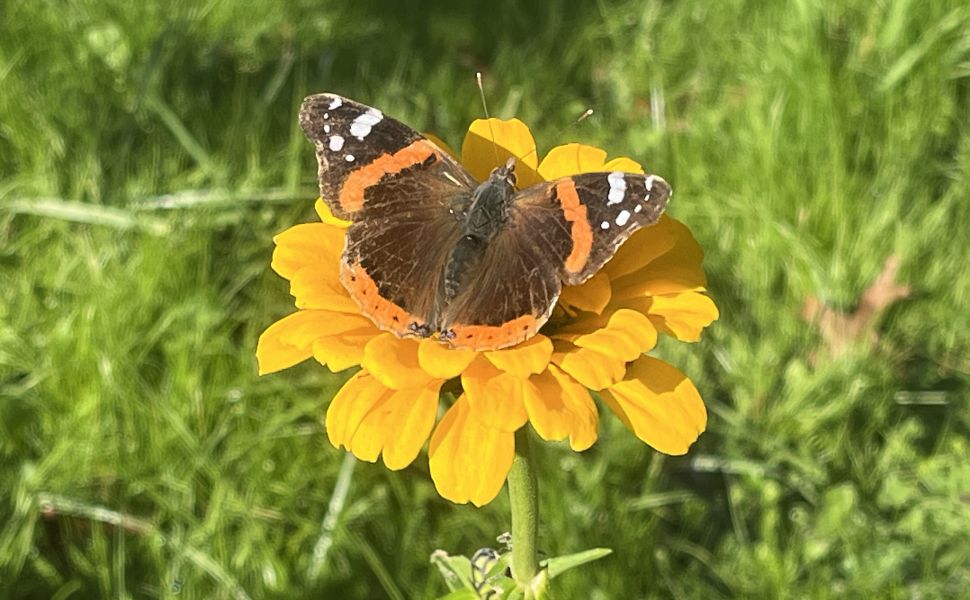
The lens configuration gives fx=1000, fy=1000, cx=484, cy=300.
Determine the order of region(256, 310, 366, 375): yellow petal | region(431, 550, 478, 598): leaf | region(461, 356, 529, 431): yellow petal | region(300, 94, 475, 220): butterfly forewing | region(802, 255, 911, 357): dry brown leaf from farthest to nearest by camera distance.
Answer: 1. region(802, 255, 911, 357): dry brown leaf
2. region(300, 94, 475, 220): butterfly forewing
3. region(431, 550, 478, 598): leaf
4. region(256, 310, 366, 375): yellow petal
5. region(461, 356, 529, 431): yellow petal

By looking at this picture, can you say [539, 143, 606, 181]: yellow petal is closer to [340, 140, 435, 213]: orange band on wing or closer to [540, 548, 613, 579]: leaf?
[340, 140, 435, 213]: orange band on wing

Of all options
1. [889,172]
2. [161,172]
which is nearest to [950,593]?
[889,172]

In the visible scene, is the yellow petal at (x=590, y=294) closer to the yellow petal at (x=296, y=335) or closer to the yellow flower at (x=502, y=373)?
the yellow flower at (x=502, y=373)

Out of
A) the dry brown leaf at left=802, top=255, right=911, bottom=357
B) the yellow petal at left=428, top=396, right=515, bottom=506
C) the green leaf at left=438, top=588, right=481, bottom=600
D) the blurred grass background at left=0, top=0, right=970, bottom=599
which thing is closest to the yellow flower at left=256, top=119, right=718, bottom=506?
the yellow petal at left=428, top=396, right=515, bottom=506

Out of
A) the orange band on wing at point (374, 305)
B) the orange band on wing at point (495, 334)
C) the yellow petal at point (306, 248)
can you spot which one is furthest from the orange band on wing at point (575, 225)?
the yellow petal at point (306, 248)

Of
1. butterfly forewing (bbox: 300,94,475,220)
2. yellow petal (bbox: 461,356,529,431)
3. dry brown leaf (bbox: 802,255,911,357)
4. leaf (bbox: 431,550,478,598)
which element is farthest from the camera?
dry brown leaf (bbox: 802,255,911,357)

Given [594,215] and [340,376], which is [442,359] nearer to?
[594,215]

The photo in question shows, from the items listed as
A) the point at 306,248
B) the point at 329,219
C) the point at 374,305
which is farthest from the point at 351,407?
the point at 329,219
